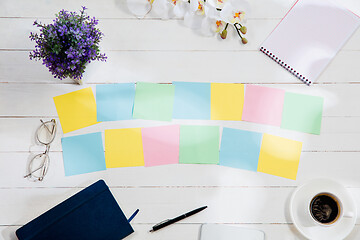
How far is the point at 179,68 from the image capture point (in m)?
1.08

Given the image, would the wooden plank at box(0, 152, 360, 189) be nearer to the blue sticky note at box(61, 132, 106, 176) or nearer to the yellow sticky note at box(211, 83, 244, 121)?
the blue sticky note at box(61, 132, 106, 176)

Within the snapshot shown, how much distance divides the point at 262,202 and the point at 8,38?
0.91 m

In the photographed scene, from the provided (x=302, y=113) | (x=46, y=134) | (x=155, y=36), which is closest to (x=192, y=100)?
(x=155, y=36)

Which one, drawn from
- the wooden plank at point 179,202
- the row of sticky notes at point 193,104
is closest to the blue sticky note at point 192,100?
the row of sticky notes at point 193,104

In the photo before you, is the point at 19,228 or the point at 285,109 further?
the point at 285,109

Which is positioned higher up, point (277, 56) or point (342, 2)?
point (342, 2)

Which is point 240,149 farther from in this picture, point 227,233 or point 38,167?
point 38,167

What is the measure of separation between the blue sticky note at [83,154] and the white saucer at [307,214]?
22.2 inches

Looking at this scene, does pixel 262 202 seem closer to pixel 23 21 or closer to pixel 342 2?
pixel 342 2

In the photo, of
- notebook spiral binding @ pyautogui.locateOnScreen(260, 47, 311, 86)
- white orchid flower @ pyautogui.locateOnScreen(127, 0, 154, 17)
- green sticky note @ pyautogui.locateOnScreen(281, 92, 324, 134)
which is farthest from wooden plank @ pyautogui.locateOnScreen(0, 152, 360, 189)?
white orchid flower @ pyautogui.locateOnScreen(127, 0, 154, 17)

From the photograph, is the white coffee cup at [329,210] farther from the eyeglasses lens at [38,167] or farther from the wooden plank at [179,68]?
the eyeglasses lens at [38,167]

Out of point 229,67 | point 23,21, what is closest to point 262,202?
point 229,67

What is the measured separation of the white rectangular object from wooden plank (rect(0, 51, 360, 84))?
43cm

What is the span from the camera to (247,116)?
1.06 m
